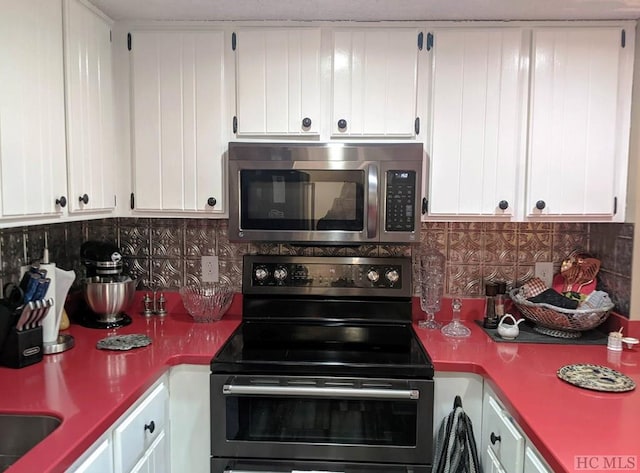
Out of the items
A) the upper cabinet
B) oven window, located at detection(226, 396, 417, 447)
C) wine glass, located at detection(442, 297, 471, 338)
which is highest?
the upper cabinet

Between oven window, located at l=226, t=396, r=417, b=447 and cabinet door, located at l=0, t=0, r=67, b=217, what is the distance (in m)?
0.92

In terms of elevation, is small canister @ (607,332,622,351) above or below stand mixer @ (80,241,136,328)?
below

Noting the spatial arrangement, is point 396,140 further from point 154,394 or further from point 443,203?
point 154,394

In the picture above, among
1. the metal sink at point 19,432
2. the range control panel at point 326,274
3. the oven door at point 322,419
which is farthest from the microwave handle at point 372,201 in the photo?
the metal sink at point 19,432

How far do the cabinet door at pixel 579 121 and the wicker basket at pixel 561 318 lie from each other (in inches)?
15.0

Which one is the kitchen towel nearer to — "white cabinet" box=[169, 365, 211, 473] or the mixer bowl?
"white cabinet" box=[169, 365, 211, 473]

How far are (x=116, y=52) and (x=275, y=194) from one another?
2.89ft

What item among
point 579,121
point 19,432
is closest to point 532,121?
point 579,121

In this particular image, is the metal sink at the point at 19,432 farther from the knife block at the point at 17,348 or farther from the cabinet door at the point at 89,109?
the cabinet door at the point at 89,109

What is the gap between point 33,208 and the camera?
4.86 feet

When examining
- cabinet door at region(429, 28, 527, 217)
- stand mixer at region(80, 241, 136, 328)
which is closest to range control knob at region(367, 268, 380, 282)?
cabinet door at region(429, 28, 527, 217)

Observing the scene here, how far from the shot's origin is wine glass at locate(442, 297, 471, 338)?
2.04m

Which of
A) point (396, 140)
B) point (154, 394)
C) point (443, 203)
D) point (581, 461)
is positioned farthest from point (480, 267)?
point (154, 394)

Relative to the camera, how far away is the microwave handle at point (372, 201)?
1942mm
